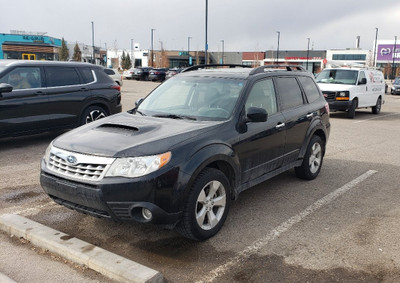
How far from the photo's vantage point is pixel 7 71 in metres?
7.57

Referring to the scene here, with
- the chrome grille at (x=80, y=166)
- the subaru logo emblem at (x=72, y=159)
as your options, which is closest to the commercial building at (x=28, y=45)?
the chrome grille at (x=80, y=166)

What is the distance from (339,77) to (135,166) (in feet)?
44.8

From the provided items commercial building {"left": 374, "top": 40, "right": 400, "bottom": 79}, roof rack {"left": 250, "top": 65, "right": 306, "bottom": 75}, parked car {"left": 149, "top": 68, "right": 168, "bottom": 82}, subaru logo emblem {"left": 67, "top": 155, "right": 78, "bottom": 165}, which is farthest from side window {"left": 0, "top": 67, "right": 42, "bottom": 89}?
commercial building {"left": 374, "top": 40, "right": 400, "bottom": 79}

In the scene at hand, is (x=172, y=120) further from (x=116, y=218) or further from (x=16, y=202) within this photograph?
(x=16, y=202)

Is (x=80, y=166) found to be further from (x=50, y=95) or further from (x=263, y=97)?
(x=50, y=95)

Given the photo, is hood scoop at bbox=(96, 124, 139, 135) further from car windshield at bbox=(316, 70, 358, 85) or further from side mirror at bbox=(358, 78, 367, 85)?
side mirror at bbox=(358, 78, 367, 85)

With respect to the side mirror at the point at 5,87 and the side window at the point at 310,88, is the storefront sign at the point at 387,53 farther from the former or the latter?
the side mirror at the point at 5,87

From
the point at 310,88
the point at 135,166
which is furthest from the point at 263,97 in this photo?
the point at 135,166

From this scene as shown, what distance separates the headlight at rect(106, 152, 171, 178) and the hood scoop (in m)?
0.53

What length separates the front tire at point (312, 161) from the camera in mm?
5918

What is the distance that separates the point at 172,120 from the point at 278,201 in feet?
6.25

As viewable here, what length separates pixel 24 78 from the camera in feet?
25.7

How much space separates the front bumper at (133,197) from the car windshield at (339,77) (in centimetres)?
1321

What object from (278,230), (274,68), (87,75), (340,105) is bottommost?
(278,230)
